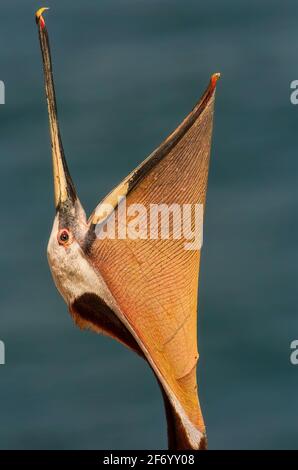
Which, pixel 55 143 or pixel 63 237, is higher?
pixel 55 143

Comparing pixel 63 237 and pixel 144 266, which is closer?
pixel 63 237

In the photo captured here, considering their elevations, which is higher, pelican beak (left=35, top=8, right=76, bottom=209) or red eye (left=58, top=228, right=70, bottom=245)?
pelican beak (left=35, top=8, right=76, bottom=209)

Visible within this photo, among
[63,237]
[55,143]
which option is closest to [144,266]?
[63,237]

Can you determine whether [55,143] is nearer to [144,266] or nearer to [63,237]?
[63,237]

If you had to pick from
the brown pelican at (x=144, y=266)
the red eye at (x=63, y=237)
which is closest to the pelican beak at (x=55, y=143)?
the brown pelican at (x=144, y=266)

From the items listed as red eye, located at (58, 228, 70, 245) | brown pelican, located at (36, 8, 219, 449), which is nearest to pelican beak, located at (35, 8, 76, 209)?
brown pelican, located at (36, 8, 219, 449)

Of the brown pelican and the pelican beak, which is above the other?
the pelican beak

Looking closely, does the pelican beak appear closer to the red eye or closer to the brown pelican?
the brown pelican
